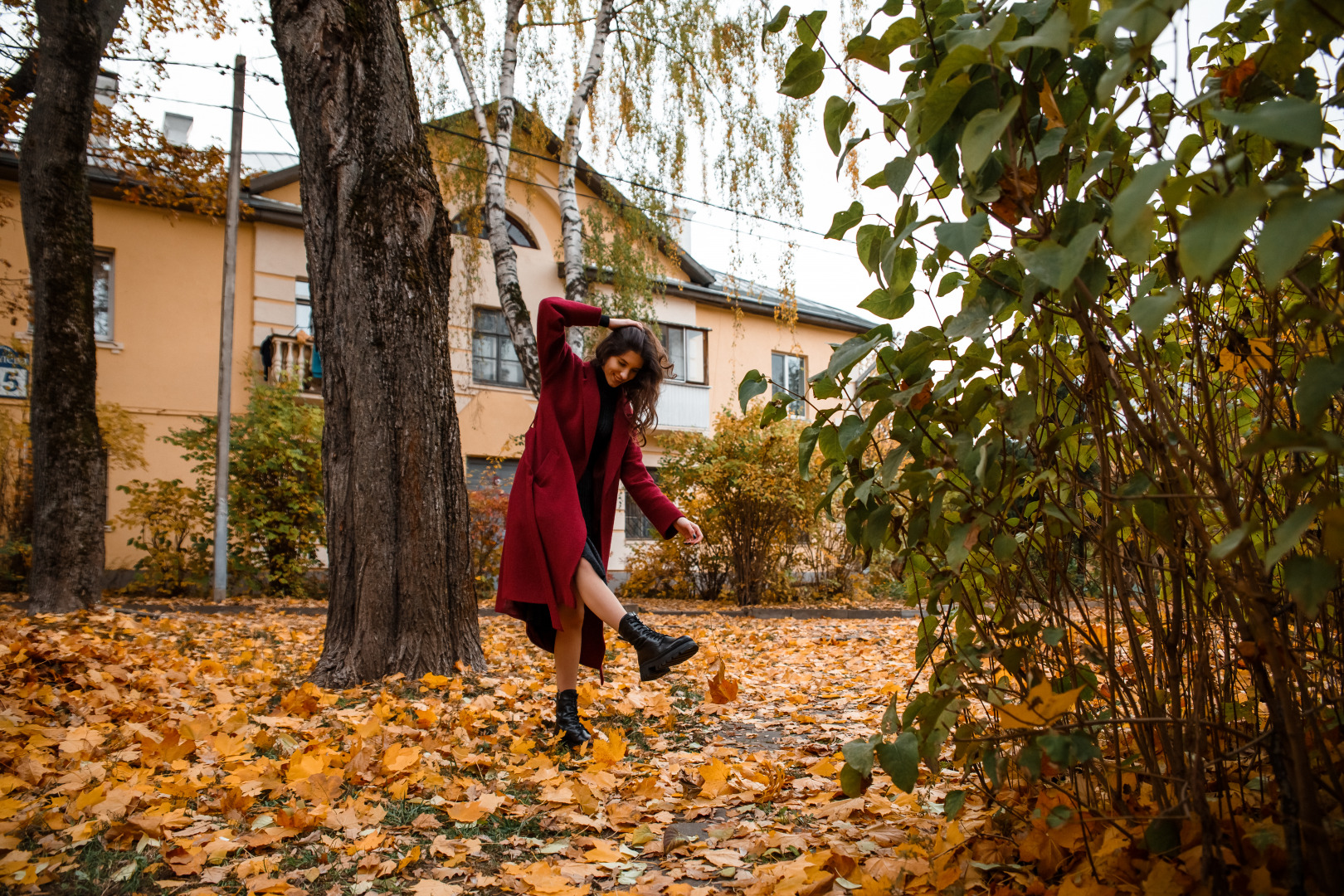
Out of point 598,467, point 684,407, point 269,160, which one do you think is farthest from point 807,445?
point 269,160

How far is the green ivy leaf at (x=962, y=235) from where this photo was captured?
986 millimetres

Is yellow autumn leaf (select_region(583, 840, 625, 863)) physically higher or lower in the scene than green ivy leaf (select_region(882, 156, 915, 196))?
lower

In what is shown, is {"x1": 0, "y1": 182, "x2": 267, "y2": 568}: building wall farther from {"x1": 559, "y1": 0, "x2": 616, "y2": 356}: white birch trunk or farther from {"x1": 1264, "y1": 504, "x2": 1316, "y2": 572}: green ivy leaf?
{"x1": 1264, "y1": 504, "x2": 1316, "y2": 572}: green ivy leaf

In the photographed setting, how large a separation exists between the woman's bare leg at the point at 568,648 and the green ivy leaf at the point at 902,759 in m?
1.86

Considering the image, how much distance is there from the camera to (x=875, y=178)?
127 cm

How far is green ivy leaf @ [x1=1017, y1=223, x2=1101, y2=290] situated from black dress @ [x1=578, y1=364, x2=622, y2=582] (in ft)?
7.48

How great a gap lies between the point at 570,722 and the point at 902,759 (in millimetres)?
1929

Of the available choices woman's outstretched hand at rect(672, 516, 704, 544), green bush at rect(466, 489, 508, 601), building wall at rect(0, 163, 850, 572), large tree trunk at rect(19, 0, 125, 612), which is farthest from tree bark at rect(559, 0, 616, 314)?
woman's outstretched hand at rect(672, 516, 704, 544)

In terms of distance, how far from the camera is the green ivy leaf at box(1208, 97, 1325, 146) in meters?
0.69

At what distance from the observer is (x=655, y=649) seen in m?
2.76

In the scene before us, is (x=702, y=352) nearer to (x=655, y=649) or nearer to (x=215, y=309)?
(x=215, y=309)

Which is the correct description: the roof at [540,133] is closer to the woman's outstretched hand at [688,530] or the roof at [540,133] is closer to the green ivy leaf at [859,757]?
the woman's outstretched hand at [688,530]

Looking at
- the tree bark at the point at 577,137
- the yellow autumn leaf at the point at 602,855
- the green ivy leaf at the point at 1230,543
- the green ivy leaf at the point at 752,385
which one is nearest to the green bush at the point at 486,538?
the tree bark at the point at 577,137

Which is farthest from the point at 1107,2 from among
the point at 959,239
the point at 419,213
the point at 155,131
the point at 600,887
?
the point at 155,131
